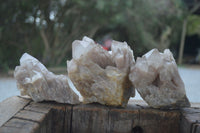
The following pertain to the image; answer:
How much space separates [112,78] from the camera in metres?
1.15

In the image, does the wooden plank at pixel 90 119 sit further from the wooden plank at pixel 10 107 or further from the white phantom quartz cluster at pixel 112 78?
the wooden plank at pixel 10 107

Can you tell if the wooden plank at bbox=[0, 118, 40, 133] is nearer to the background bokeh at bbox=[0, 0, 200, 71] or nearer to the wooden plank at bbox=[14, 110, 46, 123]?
the wooden plank at bbox=[14, 110, 46, 123]

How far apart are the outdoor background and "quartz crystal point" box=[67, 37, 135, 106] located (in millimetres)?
1898

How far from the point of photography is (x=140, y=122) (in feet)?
3.87

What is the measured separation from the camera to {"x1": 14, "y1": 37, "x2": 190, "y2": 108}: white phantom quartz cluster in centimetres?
114

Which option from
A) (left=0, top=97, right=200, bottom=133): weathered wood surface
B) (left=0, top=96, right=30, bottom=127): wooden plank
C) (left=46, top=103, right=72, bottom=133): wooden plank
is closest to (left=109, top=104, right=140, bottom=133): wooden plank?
(left=0, top=97, right=200, bottom=133): weathered wood surface

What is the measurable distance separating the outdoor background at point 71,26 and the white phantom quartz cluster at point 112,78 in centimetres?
174

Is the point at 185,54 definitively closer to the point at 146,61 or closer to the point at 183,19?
the point at 183,19

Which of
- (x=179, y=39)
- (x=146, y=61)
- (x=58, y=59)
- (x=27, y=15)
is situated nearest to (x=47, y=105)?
(x=146, y=61)

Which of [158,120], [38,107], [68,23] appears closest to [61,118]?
[38,107]

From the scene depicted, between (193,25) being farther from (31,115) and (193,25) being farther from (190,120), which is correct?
(31,115)

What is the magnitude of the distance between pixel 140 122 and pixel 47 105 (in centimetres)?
51

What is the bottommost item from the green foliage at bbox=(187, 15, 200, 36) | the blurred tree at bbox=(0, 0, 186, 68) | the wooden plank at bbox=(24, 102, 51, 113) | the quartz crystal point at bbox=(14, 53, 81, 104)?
the wooden plank at bbox=(24, 102, 51, 113)

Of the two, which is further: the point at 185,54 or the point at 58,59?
the point at 185,54
